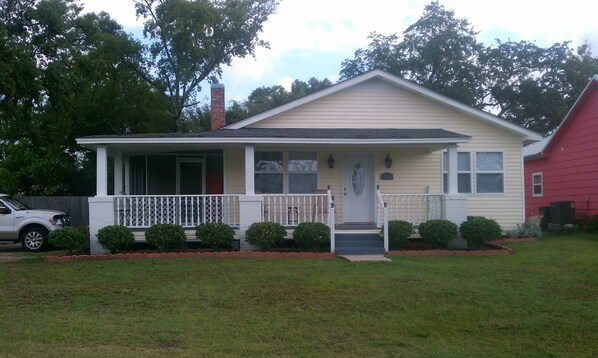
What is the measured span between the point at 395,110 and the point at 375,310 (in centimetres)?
1046

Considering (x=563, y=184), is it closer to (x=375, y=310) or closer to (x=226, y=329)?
(x=375, y=310)

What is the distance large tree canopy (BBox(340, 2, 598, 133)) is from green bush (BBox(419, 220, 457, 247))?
24.6m

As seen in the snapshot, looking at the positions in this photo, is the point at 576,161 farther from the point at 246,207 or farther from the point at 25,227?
the point at 25,227

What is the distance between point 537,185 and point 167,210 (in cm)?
1611

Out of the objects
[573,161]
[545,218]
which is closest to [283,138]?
[545,218]

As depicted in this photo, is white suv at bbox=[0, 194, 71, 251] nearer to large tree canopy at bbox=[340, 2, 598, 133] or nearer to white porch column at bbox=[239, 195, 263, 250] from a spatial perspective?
white porch column at bbox=[239, 195, 263, 250]

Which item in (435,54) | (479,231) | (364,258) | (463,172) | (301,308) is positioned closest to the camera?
(301,308)

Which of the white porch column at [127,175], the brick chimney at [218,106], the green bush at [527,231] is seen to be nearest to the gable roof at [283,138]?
the white porch column at [127,175]

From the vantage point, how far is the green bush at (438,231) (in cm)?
1434

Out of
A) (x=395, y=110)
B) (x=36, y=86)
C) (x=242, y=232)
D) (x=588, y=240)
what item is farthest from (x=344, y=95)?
(x=36, y=86)

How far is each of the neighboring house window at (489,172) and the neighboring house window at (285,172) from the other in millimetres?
5039

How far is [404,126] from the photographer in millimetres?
17875

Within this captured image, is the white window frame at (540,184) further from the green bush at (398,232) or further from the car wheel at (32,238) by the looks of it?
the car wheel at (32,238)

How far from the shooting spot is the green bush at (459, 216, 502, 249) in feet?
47.5
